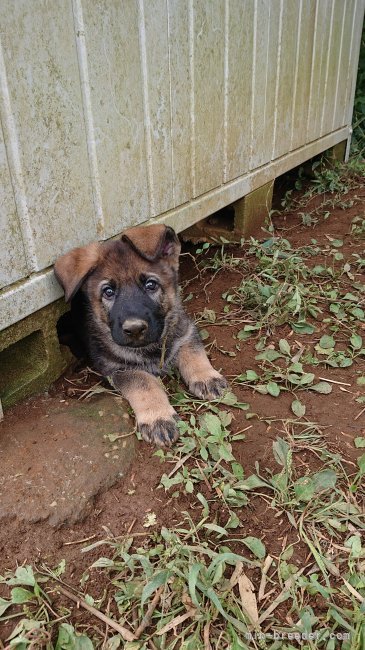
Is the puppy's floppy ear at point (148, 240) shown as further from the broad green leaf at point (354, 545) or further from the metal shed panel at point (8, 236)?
the broad green leaf at point (354, 545)

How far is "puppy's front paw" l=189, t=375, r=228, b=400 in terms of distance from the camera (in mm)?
2895

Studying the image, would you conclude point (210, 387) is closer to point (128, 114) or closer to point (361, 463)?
point (361, 463)

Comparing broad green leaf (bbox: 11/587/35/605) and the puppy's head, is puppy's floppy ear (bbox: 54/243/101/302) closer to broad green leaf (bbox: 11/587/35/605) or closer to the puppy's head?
→ the puppy's head

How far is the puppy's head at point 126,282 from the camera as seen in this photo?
270 centimetres

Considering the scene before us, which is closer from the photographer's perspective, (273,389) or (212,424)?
(212,424)

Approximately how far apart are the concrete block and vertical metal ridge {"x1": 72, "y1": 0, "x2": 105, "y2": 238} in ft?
1.75

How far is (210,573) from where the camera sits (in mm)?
1889

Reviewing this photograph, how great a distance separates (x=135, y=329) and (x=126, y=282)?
0.33m

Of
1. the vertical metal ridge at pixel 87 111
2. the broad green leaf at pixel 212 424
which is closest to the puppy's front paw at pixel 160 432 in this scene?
the broad green leaf at pixel 212 424

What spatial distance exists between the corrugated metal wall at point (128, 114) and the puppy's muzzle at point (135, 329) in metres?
0.47

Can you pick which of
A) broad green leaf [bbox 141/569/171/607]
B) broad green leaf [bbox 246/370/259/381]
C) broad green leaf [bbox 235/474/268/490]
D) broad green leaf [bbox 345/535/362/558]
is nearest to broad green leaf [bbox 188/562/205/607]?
broad green leaf [bbox 141/569/171/607]

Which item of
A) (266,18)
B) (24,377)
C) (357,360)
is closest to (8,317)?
(24,377)

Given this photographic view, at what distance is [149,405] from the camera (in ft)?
8.76

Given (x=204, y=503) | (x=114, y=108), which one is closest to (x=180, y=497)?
(x=204, y=503)
